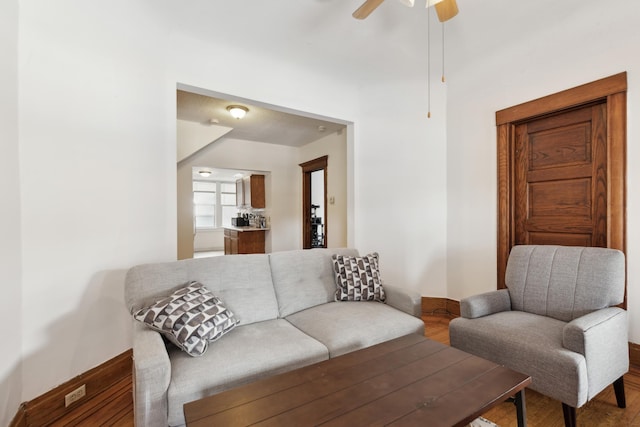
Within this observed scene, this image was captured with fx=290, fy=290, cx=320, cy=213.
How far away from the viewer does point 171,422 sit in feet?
4.21

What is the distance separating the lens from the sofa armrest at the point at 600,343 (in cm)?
149

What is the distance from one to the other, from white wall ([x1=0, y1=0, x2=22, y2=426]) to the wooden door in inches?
149

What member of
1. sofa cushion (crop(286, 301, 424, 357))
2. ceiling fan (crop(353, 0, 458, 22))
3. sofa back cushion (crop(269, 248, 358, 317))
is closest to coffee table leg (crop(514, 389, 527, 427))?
sofa cushion (crop(286, 301, 424, 357))

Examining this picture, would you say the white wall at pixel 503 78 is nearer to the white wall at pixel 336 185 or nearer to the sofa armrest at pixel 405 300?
the sofa armrest at pixel 405 300

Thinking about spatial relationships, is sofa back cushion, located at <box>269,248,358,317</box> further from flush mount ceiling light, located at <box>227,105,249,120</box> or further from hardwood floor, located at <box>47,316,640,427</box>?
A: flush mount ceiling light, located at <box>227,105,249,120</box>

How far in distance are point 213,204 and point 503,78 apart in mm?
8800

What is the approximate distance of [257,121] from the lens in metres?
4.42

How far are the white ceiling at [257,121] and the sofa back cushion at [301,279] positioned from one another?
1.89m

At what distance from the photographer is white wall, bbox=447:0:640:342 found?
2.14 metres

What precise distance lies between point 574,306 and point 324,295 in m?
1.71

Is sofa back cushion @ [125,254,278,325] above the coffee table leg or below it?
above

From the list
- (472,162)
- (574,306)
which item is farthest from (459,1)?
(574,306)

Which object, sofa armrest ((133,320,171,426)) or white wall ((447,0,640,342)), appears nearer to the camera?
sofa armrest ((133,320,171,426))

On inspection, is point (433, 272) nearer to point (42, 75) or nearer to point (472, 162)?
point (472, 162)
